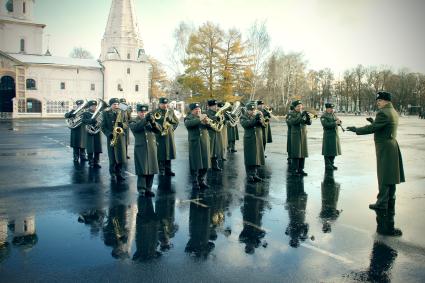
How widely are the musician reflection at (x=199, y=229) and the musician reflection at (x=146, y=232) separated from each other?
0.51 metres

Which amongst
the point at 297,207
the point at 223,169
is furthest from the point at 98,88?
the point at 297,207

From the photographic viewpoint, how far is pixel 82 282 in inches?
169

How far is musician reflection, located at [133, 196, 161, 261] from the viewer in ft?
16.9

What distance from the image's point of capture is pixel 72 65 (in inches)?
2557

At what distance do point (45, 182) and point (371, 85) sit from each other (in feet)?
307

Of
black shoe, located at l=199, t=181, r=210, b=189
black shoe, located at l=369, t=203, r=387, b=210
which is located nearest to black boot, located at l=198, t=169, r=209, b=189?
black shoe, located at l=199, t=181, r=210, b=189

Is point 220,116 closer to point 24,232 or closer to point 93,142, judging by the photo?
point 93,142

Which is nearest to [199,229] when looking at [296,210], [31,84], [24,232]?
[296,210]

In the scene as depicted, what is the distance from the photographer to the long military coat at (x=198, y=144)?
30.1 ft

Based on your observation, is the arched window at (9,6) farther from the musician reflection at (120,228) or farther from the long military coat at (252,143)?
the musician reflection at (120,228)

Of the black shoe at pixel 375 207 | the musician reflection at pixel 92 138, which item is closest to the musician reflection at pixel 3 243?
the musician reflection at pixel 92 138

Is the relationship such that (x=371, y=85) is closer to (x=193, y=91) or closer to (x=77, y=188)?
(x=193, y=91)

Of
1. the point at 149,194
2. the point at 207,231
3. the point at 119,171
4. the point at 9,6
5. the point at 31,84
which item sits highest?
the point at 9,6

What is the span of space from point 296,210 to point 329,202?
1.07 m
